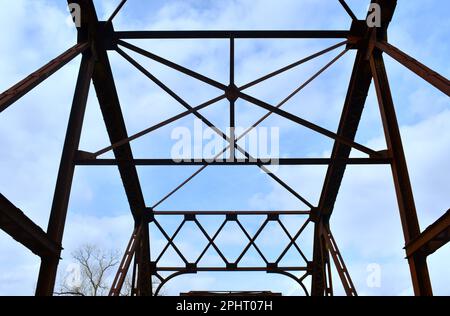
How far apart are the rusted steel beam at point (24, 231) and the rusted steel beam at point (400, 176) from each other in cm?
686

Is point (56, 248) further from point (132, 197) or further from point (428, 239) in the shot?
point (132, 197)

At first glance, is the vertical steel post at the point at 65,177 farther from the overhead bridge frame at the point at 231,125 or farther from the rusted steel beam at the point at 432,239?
the rusted steel beam at the point at 432,239

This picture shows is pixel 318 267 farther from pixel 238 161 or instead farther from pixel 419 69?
pixel 419 69

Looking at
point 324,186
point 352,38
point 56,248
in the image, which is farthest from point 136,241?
point 352,38

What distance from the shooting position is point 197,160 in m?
13.6

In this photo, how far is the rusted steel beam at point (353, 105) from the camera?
11.7 metres

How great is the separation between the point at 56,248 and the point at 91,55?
4781 mm

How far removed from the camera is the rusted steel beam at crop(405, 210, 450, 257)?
7.85 meters

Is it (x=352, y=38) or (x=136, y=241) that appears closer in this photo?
(x=352, y=38)

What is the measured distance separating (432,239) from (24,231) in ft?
22.7

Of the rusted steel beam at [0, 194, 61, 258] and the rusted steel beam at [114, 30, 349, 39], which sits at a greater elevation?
the rusted steel beam at [114, 30, 349, 39]

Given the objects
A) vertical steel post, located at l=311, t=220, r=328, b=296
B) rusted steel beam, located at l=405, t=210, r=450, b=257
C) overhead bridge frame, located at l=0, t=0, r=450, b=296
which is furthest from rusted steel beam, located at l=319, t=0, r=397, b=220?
rusted steel beam, located at l=405, t=210, r=450, b=257

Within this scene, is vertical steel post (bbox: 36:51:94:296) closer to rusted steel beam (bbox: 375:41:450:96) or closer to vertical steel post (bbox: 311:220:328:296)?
rusted steel beam (bbox: 375:41:450:96)

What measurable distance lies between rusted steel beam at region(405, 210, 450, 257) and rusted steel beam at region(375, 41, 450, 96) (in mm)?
2183
